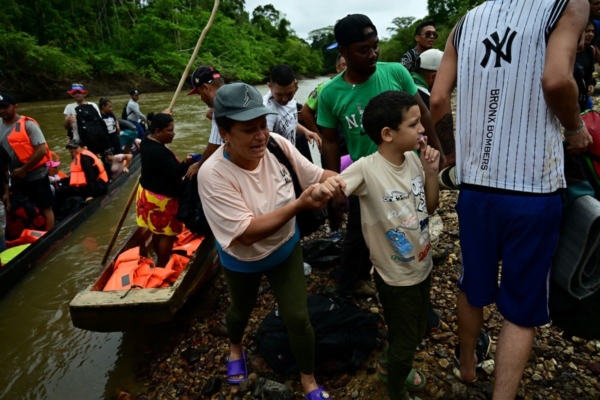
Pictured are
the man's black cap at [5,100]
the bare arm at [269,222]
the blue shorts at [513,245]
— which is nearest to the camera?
the blue shorts at [513,245]

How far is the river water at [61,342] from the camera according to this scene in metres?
3.48

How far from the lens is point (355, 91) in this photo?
2.77 metres

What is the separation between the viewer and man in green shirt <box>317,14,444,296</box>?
263cm

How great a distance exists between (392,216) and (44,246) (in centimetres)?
544

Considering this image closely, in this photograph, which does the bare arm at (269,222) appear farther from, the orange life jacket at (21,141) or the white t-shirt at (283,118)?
the orange life jacket at (21,141)

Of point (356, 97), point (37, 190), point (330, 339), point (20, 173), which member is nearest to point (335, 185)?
point (356, 97)

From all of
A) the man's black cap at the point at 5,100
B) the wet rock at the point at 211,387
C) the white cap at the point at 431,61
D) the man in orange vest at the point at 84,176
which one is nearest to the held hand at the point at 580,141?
the white cap at the point at 431,61

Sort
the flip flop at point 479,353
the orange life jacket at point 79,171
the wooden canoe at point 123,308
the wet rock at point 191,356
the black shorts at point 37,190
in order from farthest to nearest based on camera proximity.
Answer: the orange life jacket at point 79,171 → the black shorts at point 37,190 → the wet rock at point 191,356 → the wooden canoe at point 123,308 → the flip flop at point 479,353

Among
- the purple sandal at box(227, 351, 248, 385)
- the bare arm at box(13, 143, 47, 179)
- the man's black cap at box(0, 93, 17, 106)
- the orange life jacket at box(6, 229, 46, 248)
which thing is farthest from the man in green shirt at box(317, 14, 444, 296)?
the orange life jacket at box(6, 229, 46, 248)

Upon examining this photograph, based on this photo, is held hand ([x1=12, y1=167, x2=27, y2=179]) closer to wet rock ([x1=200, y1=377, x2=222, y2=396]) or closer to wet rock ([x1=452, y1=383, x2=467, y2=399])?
wet rock ([x1=200, y1=377, x2=222, y2=396])

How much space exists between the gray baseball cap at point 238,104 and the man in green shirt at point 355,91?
34.2 inches

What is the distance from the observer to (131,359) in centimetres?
369

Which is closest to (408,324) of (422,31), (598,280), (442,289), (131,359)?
(598,280)

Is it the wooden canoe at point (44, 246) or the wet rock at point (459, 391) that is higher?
the wet rock at point (459, 391)
